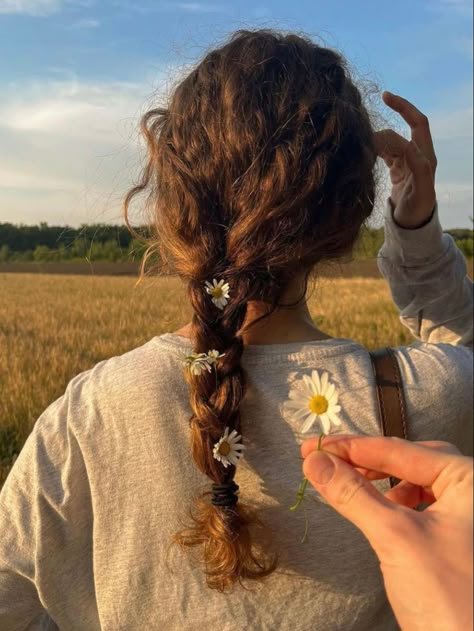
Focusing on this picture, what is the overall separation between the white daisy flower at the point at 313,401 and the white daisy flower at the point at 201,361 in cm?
13

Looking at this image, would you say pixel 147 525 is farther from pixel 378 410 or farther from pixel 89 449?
pixel 378 410

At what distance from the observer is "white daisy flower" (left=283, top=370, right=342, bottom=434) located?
3.22 ft

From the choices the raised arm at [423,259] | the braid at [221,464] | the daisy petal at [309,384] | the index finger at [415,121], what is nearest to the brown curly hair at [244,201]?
the braid at [221,464]

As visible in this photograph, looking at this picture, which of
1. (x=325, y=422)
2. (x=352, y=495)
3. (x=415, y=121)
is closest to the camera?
(x=352, y=495)

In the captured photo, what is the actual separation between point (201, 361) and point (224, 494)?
0.21 meters

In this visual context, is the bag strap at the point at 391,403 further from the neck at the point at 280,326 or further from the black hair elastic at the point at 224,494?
the black hair elastic at the point at 224,494

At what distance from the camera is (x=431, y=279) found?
1853 millimetres

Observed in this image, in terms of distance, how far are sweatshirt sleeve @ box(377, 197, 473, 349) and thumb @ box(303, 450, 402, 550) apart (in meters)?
1.15

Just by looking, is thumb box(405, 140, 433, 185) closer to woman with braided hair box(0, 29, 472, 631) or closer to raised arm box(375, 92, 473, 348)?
raised arm box(375, 92, 473, 348)

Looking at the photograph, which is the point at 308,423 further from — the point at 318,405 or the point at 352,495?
the point at 352,495

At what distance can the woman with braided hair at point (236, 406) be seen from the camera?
1.05 m

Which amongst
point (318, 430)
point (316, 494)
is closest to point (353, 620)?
point (316, 494)

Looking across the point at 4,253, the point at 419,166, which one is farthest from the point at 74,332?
the point at 419,166

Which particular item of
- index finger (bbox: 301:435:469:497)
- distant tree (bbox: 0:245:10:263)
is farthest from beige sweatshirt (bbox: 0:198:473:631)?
distant tree (bbox: 0:245:10:263)
